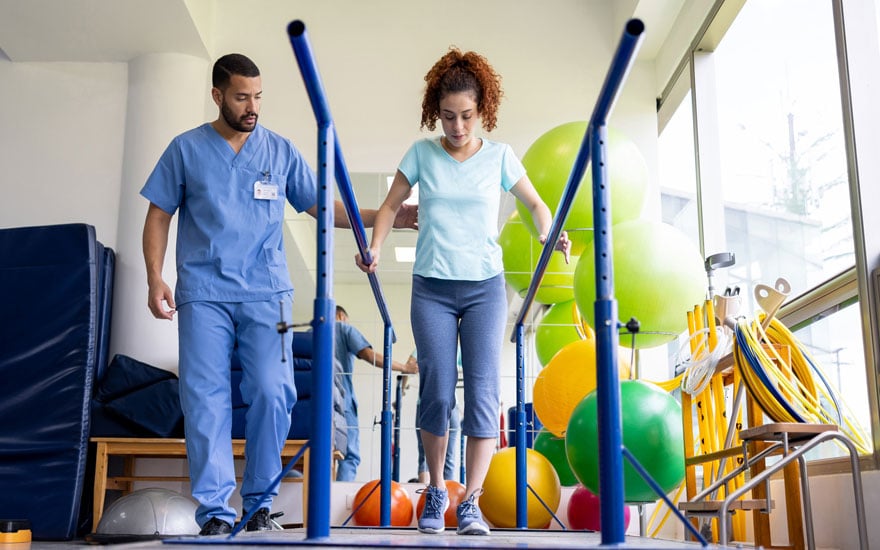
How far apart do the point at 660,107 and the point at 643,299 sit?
7.42 ft

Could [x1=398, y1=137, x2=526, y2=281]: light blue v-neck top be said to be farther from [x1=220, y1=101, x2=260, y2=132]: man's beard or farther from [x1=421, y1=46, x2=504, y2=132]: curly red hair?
[x1=220, y1=101, x2=260, y2=132]: man's beard

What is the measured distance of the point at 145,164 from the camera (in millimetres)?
4828

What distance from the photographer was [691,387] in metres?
3.14

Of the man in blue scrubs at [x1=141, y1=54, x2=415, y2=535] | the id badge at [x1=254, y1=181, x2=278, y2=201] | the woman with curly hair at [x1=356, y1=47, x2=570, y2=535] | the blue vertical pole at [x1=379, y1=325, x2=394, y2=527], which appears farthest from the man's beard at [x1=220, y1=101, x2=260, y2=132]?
the blue vertical pole at [x1=379, y1=325, x2=394, y2=527]

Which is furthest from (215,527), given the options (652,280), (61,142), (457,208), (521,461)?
(61,142)

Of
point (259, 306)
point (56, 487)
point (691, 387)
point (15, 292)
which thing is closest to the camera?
point (259, 306)

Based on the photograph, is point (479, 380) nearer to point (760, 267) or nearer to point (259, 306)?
point (259, 306)

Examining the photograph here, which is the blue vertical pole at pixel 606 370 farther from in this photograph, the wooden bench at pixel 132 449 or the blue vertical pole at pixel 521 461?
the wooden bench at pixel 132 449

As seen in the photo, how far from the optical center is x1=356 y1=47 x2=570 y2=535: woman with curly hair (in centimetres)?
243

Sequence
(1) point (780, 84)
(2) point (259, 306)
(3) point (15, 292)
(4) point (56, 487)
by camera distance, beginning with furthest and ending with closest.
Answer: (3) point (15, 292), (4) point (56, 487), (1) point (780, 84), (2) point (259, 306)

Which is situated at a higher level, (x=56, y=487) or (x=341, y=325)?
(x=341, y=325)

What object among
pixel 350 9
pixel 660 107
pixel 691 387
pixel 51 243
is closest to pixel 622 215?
pixel 691 387

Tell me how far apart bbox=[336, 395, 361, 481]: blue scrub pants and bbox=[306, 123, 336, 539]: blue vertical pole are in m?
3.46

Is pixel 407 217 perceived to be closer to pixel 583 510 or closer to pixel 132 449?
pixel 583 510
